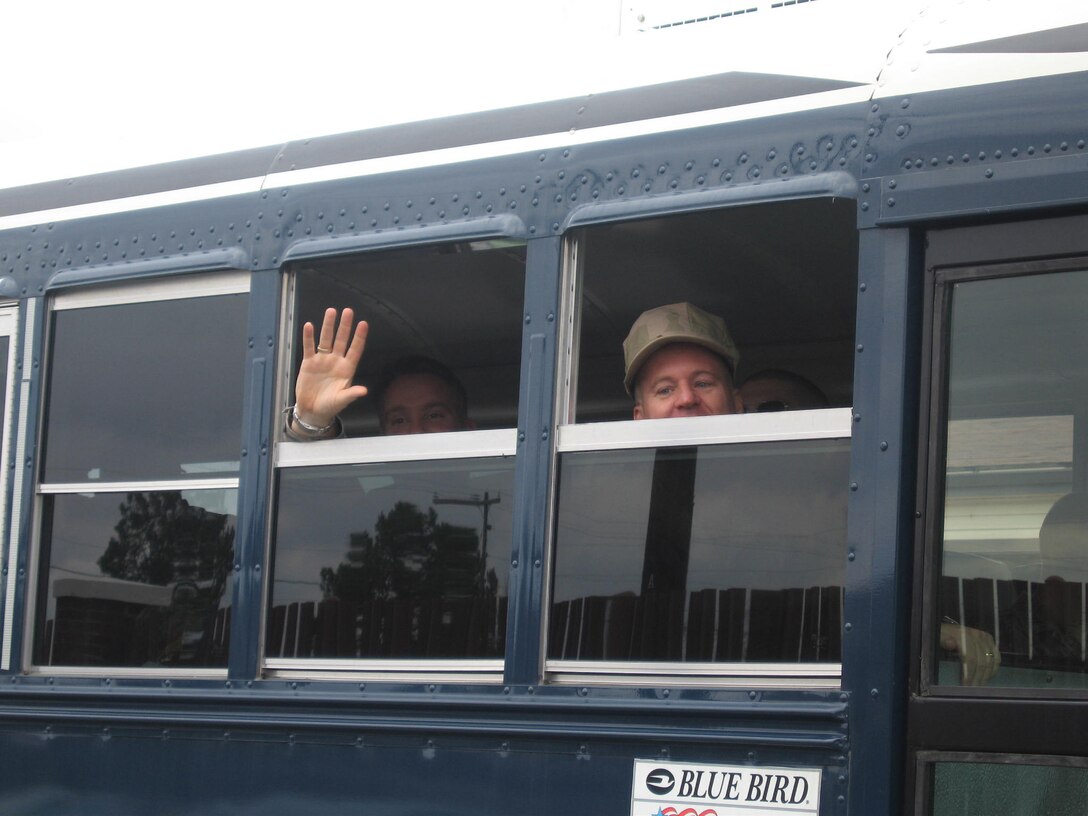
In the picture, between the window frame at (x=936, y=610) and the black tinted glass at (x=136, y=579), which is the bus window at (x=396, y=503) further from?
the window frame at (x=936, y=610)

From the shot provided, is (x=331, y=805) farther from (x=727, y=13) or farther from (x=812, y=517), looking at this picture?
(x=727, y=13)

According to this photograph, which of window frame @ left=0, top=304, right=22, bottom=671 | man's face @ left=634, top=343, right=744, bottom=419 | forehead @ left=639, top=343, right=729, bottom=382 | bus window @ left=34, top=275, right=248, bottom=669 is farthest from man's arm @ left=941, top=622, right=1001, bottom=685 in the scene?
window frame @ left=0, top=304, right=22, bottom=671

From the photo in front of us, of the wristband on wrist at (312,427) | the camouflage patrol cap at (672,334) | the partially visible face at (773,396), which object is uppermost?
the camouflage patrol cap at (672,334)

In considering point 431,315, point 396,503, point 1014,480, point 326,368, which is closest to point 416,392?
point 431,315

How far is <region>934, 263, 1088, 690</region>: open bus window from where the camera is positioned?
9.04 ft

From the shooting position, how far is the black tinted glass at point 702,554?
9.95ft

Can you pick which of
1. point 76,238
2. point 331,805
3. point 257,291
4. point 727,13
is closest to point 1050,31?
point 727,13

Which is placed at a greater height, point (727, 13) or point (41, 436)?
point (727, 13)

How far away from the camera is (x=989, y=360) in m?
2.89

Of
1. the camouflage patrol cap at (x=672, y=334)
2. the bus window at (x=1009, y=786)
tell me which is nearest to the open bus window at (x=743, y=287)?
the camouflage patrol cap at (x=672, y=334)

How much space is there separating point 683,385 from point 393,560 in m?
0.81

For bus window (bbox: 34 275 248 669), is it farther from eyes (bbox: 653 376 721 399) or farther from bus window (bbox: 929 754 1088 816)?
bus window (bbox: 929 754 1088 816)

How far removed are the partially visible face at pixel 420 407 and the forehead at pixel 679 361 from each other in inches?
24.0

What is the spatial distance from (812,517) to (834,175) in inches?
28.0
